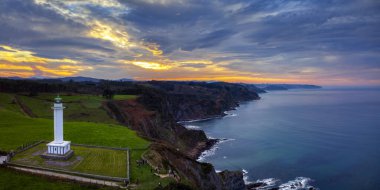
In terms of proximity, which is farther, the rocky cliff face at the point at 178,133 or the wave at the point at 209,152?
the wave at the point at 209,152

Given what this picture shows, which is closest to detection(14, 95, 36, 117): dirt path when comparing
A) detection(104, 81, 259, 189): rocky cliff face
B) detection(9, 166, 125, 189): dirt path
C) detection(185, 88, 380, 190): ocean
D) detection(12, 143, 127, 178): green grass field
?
detection(104, 81, 259, 189): rocky cliff face

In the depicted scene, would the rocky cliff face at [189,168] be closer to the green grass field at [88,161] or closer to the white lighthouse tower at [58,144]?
the green grass field at [88,161]

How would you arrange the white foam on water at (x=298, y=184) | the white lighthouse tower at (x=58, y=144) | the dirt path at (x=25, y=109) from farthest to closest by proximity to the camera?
the dirt path at (x=25, y=109)
the white foam on water at (x=298, y=184)
the white lighthouse tower at (x=58, y=144)

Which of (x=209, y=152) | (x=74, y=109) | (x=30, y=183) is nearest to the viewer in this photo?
(x=30, y=183)

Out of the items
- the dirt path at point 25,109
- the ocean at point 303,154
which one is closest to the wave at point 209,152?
the ocean at point 303,154

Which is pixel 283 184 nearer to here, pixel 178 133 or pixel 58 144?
pixel 58 144

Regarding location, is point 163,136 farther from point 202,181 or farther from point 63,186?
point 63,186

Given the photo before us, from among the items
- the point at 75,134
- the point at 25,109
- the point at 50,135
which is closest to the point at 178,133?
the point at 25,109

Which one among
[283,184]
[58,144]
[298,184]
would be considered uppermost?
[58,144]
